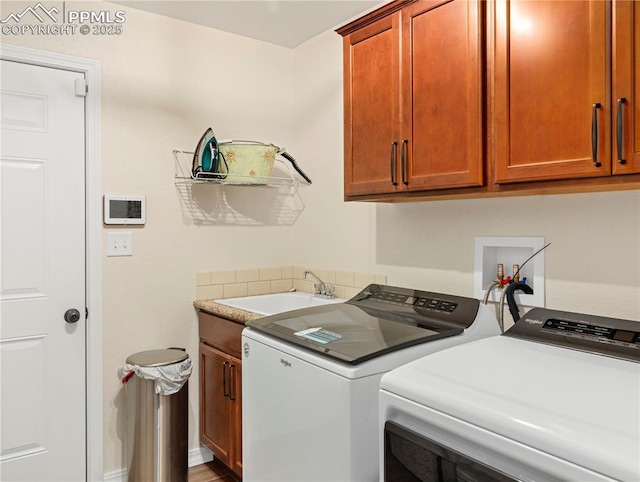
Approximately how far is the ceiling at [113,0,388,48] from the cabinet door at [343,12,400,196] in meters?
0.52

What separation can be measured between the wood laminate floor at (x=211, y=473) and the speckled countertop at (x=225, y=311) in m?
0.88

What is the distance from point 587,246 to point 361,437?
3.34 feet

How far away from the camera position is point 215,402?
8.29 ft

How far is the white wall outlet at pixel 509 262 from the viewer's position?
1784 mm

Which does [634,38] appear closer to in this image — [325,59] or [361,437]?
[361,437]

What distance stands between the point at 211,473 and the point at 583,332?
6.80 feet

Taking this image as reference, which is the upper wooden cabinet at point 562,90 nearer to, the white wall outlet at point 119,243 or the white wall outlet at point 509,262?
the white wall outlet at point 509,262

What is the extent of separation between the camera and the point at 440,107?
173cm

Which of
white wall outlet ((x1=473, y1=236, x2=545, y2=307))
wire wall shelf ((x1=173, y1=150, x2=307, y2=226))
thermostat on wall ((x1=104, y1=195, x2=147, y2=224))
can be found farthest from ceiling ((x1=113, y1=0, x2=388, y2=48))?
white wall outlet ((x1=473, y1=236, x2=545, y2=307))

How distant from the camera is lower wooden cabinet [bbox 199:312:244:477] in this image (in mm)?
2312

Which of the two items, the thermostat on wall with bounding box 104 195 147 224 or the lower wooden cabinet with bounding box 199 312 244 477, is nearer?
the lower wooden cabinet with bounding box 199 312 244 477

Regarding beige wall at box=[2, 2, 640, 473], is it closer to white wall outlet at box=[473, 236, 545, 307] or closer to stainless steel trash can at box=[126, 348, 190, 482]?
white wall outlet at box=[473, 236, 545, 307]

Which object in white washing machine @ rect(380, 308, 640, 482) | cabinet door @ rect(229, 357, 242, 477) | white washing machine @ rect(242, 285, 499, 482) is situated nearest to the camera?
→ white washing machine @ rect(380, 308, 640, 482)
